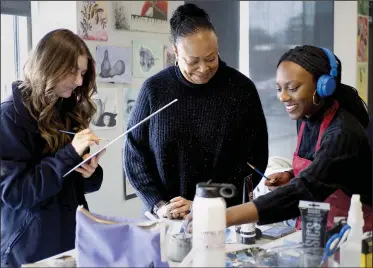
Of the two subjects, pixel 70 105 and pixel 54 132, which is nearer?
pixel 54 132

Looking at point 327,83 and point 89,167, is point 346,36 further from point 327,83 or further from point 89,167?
point 89,167

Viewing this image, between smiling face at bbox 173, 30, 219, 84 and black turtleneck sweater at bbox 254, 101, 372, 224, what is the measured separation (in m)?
0.41

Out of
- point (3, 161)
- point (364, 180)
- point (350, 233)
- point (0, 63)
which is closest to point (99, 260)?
point (3, 161)

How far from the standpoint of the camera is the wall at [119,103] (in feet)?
4.88

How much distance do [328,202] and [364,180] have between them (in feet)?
0.38

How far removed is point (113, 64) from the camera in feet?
5.89

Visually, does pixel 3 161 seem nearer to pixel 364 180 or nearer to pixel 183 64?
pixel 183 64

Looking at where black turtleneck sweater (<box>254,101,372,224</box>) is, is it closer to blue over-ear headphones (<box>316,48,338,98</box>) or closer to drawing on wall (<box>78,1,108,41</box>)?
blue over-ear headphones (<box>316,48,338,98</box>)

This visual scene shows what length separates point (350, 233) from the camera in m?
0.99

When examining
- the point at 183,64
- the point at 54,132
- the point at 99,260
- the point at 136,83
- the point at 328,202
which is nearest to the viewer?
the point at 99,260

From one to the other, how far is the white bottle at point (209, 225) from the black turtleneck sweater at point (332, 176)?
160 millimetres

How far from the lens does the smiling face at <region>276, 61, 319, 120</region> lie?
1.22 m

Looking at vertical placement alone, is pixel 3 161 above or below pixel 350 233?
above

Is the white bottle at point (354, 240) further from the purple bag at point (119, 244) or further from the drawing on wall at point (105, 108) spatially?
the drawing on wall at point (105, 108)
